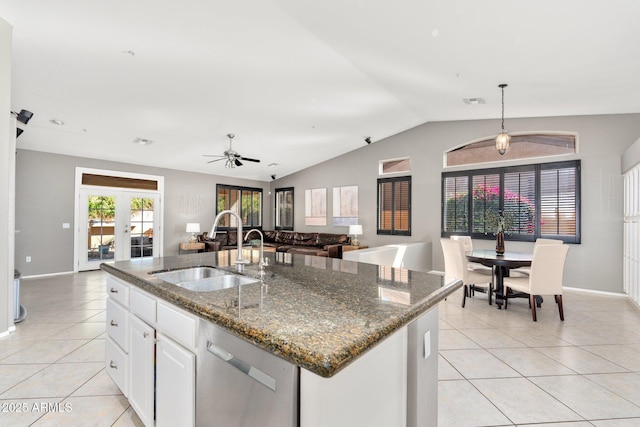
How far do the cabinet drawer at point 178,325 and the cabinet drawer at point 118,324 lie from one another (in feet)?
1.73

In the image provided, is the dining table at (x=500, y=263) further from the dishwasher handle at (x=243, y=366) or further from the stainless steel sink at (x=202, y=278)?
the dishwasher handle at (x=243, y=366)

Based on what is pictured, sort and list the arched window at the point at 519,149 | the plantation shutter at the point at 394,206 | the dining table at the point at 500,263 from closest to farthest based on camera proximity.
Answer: the dining table at the point at 500,263 < the arched window at the point at 519,149 < the plantation shutter at the point at 394,206

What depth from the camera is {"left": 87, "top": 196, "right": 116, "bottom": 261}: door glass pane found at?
6660 mm

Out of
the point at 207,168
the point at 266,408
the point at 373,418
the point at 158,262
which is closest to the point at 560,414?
the point at 373,418

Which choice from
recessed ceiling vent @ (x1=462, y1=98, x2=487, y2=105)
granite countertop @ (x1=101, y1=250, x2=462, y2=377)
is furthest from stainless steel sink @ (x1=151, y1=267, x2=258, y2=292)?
recessed ceiling vent @ (x1=462, y1=98, x2=487, y2=105)

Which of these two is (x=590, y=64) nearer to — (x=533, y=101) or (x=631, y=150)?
(x=533, y=101)

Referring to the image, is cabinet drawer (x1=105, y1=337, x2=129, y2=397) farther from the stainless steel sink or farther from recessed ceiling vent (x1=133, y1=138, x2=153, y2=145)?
recessed ceiling vent (x1=133, y1=138, x2=153, y2=145)

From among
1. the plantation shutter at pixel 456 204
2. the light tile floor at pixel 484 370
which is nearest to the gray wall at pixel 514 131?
the plantation shutter at pixel 456 204

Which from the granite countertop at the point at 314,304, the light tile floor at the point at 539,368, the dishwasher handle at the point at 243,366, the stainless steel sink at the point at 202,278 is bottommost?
the light tile floor at the point at 539,368

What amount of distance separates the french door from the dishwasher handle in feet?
22.9

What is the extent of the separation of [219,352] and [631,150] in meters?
5.80

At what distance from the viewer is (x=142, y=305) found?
1.63 m

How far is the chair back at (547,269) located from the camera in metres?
3.56

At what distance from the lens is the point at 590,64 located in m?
3.18
